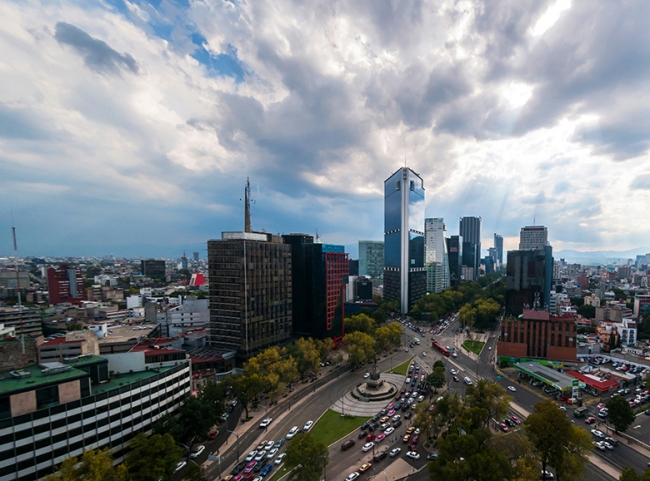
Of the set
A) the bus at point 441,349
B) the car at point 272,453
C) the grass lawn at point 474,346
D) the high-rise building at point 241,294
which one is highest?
the high-rise building at point 241,294

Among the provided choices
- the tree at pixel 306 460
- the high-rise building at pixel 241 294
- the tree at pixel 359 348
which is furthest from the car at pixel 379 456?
the high-rise building at pixel 241 294

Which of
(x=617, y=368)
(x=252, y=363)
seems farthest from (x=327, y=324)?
(x=617, y=368)

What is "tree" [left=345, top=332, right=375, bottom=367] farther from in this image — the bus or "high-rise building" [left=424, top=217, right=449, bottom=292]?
"high-rise building" [left=424, top=217, right=449, bottom=292]

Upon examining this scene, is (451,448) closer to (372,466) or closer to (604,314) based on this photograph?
(372,466)

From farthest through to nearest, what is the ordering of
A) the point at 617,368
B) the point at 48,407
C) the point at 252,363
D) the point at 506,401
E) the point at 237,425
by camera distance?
the point at 617,368, the point at 252,363, the point at 237,425, the point at 506,401, the point at 48,407

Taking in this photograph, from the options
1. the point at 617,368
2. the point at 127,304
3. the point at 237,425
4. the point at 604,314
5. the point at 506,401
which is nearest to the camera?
the point at 506,401

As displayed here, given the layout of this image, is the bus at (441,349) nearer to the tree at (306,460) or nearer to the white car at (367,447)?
the white car at (367,447)
